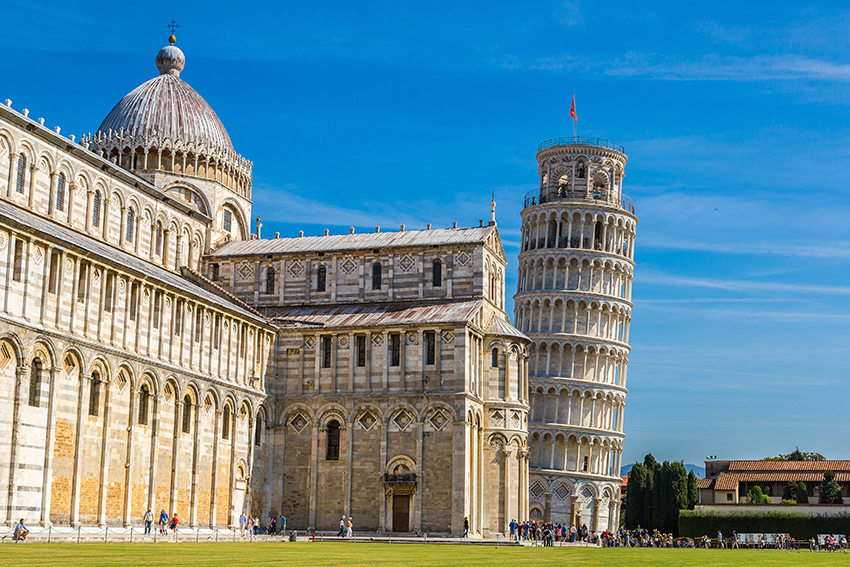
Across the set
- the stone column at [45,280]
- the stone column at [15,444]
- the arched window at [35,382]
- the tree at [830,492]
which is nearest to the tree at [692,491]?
the tree at [830,492]

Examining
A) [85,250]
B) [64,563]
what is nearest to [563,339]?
[85,250]

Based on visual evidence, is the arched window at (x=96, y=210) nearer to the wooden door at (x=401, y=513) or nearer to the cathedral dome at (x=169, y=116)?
the cathedral dome at (x=169, y=116)

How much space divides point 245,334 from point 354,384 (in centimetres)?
652

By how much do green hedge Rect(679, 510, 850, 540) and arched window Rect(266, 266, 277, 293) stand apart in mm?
40441

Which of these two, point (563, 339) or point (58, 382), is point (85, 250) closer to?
point (58, 382)

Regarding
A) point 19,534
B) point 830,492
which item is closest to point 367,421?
point 19,534

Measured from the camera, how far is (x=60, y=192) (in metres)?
53.2

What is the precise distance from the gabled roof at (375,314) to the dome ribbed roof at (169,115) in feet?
41.5

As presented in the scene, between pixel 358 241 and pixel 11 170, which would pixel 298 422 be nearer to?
pixel 358 241

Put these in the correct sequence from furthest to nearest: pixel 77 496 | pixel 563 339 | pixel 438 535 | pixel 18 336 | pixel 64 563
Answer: pixel 563 339 < pixel 438 535 < pixel 77 496 < pixel 18 336 < pixel 64 563

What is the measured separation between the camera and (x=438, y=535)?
56.1 meters

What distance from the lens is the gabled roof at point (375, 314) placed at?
5925cm

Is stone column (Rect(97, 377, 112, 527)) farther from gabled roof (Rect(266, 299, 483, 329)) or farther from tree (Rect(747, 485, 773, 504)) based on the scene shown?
tree (Rect(747, 485, 773, 504))

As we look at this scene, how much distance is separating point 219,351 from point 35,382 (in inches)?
560
